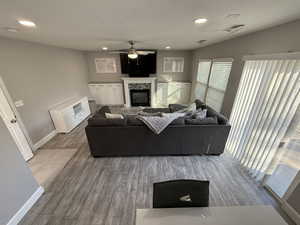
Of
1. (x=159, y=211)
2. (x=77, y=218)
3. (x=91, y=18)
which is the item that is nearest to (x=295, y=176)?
(x=159, y=211)

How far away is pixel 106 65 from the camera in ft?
19.6

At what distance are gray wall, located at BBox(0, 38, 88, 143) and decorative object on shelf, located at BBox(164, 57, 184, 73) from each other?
156 inches

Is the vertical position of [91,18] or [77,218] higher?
[91,18]

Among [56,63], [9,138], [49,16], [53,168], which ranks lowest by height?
[53,168]

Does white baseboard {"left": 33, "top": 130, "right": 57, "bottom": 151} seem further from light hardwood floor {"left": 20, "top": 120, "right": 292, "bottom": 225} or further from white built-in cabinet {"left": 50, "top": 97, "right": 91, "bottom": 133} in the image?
light hardwood floor {"left": 20, "top": 120, "right": 292, "bottom": 225}

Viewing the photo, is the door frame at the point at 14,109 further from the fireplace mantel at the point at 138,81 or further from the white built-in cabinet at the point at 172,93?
the white built-in cabinet at the point at 172,93

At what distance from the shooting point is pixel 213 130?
2590 millimetres

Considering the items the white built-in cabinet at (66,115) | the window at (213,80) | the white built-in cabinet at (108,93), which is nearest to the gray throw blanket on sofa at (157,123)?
the window at (213,80)

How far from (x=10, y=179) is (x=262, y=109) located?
382 cm

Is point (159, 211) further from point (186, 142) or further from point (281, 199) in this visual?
point (281, 199)

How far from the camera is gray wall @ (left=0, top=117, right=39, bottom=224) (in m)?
1.53

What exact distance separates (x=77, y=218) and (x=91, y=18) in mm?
2625

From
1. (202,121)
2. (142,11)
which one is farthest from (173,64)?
(142,11)

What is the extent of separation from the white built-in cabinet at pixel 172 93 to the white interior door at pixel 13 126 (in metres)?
4.81
